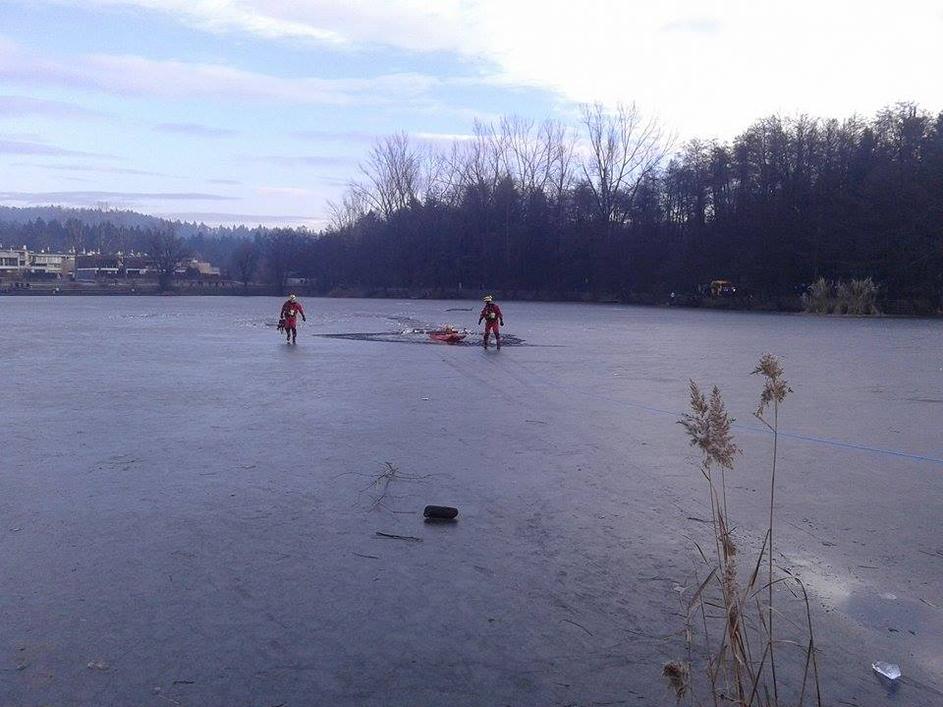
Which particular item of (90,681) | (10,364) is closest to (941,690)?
(90,681)

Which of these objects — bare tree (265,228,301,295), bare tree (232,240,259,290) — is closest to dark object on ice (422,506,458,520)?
bare tree (265,228,301,295)

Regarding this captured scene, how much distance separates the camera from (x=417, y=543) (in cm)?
643

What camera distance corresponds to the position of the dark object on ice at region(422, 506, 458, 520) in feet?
23.0

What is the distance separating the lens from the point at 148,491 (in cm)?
788

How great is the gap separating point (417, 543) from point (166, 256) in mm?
115678

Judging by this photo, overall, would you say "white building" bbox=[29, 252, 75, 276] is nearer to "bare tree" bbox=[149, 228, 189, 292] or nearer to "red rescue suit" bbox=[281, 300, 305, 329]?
"bare tree" bbox=[149, 228, 189, 292]

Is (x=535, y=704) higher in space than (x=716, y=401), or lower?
lower

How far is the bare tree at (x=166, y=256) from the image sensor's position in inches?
4314

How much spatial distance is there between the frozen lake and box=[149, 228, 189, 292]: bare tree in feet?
325

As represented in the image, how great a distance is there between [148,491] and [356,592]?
327 cm

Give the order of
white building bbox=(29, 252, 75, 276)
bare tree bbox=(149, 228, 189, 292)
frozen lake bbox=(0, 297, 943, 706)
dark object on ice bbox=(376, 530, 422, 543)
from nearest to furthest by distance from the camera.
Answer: frozen lake bbox=(0, 297, 943, 706)
dark object on ice bbox=(376, 530, 422, 543)
bare tree bbox=(149, 228, 189, 292)
white building bbox=(29, 252, 75, 276)

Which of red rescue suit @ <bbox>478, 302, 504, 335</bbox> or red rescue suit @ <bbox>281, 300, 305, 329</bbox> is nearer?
red rescue suit @ <bbox>478, 302, 504, 335</bbox>

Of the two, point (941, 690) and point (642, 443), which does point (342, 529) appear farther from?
point (642, 443)

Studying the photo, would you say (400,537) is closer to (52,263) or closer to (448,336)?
(448,336)
